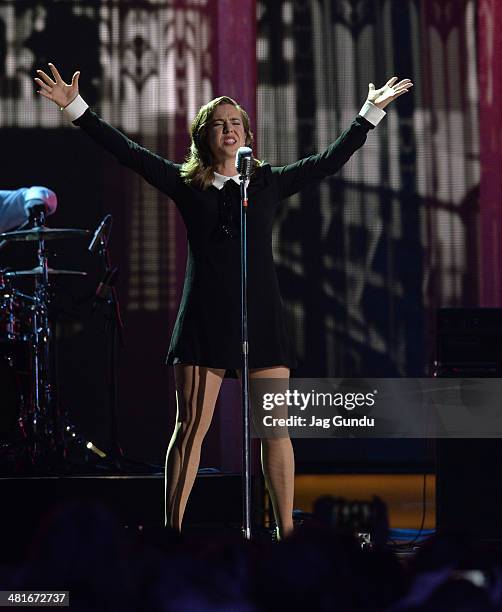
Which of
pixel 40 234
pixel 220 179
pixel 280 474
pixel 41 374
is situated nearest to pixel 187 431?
pixel 280 474

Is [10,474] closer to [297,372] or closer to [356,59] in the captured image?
[297,372]

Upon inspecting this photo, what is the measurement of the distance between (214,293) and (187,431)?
1.41 ft

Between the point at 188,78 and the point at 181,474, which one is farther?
the point at 188,78

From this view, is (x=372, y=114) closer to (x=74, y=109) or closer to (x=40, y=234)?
(x=74, y=109)

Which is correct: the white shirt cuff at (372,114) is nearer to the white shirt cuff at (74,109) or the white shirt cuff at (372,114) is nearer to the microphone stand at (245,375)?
the microphone stand at (245,375)

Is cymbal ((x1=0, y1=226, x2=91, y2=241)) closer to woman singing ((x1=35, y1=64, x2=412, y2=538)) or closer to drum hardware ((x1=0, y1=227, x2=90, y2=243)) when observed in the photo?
drum hardware ((x1=0, y1=227, x2=90, y2=243))

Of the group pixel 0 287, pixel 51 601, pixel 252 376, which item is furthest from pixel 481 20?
pixel 51 601

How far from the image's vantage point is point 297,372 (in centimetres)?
613

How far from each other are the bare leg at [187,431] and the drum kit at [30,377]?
148 centimetres

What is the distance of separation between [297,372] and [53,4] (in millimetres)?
2613

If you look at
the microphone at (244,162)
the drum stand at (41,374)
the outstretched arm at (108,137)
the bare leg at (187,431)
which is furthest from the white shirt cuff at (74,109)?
the drum stand at (41,374)

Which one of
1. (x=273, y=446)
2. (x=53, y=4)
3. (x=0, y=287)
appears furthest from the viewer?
(x=53, y=4)

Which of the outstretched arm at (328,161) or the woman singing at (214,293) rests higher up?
the outstretched arm at (328,161)

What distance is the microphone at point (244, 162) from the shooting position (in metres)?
2.93
